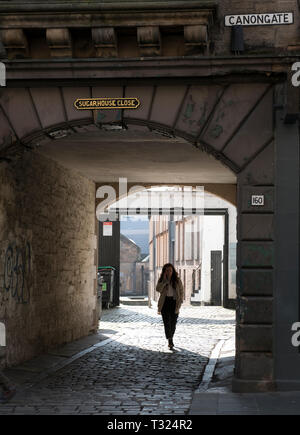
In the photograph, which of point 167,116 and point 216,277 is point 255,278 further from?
point 216,277

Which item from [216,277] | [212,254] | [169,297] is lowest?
[216,277]

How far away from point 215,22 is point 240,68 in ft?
2.37

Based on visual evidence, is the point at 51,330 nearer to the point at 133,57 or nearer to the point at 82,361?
the point at 82,361

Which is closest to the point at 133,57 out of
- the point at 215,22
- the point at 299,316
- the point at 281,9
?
the point at 215,22

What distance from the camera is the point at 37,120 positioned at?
9.38 meters

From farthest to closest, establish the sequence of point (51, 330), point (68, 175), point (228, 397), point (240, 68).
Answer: point (68, 175) → point (51, 330) → point (240, 68) → point (228, 397)

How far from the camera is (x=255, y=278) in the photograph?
891cm

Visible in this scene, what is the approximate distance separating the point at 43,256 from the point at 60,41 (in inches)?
208

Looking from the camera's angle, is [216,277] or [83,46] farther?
[216,277]

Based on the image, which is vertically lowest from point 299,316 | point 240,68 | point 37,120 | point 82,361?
point 82,361

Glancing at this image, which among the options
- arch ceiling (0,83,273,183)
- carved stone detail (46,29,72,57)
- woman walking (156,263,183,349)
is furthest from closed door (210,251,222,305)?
carved stone detail (46,29,72,57)

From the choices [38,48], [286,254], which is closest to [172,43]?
[38,48]

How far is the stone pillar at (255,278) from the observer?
8773mm

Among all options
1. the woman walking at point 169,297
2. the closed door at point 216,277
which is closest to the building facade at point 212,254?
the closed door at point 216,277
